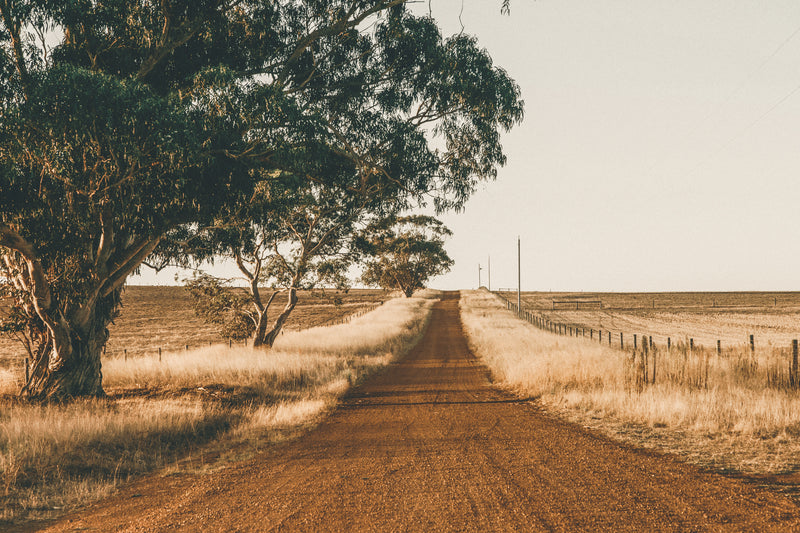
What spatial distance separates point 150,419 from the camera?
9320 millimetres

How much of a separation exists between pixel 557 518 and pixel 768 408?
5.79 meters

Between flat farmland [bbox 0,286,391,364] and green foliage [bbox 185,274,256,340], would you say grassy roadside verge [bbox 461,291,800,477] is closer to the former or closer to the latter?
flat farmland [bbox 0,286,391,364]

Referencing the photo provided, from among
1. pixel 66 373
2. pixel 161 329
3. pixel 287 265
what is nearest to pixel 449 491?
pixel 66 373

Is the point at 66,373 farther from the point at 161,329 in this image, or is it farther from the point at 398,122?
the point at 161,329

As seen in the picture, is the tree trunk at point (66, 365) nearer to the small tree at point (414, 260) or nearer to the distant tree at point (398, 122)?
the distant tree at point (398, 122)

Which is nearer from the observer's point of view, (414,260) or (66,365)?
(66,365)

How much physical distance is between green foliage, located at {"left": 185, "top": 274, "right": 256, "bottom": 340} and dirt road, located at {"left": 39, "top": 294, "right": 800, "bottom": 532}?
490 inches

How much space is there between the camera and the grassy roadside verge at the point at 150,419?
6441 millimetres

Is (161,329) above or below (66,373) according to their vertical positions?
below

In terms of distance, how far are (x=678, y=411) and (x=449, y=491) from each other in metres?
5.17

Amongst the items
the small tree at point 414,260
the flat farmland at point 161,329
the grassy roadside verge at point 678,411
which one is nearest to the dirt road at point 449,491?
the grassy roadside verge at point 678,411

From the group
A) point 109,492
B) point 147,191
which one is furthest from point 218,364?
point 109,492

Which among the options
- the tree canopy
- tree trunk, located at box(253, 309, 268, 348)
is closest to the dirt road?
the tree canopy

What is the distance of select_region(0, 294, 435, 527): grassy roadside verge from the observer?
6441 millimetres
